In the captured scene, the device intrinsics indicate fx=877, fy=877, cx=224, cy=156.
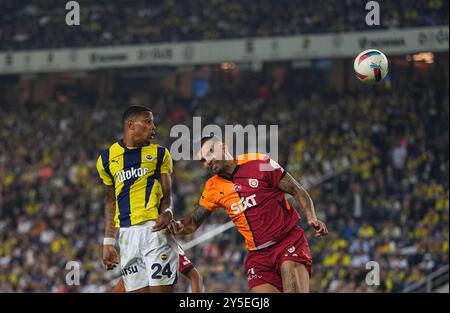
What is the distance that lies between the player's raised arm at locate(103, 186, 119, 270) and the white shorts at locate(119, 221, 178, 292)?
10 cm

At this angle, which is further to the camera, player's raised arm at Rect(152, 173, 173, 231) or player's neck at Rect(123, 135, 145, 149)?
player's neck at Rect(123, 135, 145, 149)

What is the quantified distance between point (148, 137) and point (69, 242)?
1628 cm

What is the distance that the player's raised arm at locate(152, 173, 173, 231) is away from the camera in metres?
8.32

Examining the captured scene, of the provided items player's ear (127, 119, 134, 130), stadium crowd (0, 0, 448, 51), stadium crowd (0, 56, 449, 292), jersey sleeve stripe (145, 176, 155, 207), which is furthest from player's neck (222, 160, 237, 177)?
stadium crowd (0, 0, 448, 51)

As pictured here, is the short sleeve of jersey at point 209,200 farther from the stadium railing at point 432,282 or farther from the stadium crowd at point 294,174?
the stadium railing at point 432,282

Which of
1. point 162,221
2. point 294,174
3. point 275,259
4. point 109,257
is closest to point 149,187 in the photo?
point 162,221

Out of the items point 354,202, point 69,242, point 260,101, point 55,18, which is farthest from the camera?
point 55,18

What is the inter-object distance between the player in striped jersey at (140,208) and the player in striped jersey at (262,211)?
35 centimetres

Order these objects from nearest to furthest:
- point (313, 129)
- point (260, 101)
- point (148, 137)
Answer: point (148, 137), point (313, 129), point (260, 101)

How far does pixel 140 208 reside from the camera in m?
8.43

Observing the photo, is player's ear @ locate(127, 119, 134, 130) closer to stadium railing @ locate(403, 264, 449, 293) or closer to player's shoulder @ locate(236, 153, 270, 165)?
player's shoulder @ locate(236, 153, 270, 165)
